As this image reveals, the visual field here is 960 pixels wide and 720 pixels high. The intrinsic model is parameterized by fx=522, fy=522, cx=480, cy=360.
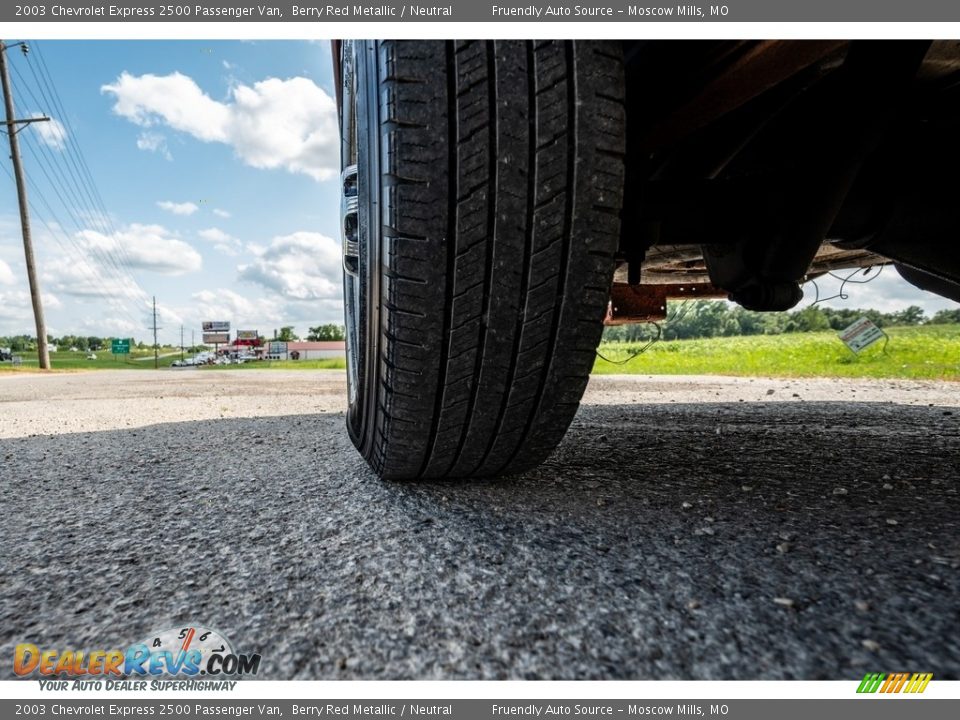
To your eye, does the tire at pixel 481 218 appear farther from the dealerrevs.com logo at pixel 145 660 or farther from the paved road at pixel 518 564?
the dealerrevs.com logo at pixel 145 660

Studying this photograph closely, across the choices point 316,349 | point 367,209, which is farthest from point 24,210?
point 316,349

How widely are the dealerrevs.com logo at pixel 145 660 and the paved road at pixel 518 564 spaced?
0.06 ft

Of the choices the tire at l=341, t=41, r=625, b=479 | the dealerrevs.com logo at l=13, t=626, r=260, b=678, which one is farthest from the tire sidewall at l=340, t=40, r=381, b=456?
the dealerrevs.com logo at l=13, t=626, r=260, b=678

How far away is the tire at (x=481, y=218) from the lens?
79cm

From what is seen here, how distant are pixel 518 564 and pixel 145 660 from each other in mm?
478

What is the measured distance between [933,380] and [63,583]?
21.5 ft

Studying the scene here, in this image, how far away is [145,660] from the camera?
0.60 meters

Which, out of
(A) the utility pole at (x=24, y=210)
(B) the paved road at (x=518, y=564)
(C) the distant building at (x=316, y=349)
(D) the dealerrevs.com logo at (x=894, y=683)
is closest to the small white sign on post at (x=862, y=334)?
(B) the paved road at (x=518, y=564)

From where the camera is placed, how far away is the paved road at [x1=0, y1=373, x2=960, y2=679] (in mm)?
573

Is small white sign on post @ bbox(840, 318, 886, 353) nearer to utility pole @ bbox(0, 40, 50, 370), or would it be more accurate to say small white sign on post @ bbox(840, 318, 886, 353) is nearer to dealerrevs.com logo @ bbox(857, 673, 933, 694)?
dealerrevs.com logo @ bbox(857, 673, 933, 694)

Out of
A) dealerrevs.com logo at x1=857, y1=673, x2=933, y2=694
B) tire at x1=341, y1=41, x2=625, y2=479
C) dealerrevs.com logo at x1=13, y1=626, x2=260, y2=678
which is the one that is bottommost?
dealerrevs.com logo at x1=13, y1=626, x2=260, y2=678

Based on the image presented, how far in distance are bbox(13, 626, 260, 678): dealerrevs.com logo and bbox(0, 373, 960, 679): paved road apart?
19mm

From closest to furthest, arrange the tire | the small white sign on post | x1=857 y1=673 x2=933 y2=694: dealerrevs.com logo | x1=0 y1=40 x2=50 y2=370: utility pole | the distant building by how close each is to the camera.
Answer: x1=857 y1=673 x2=933 y2=694: dealerrevs.com logo < the tire < the small white sign on post < x1=0 y1=40 x2=50 y2=370: utility pole < the distant building

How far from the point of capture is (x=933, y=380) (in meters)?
5.03
